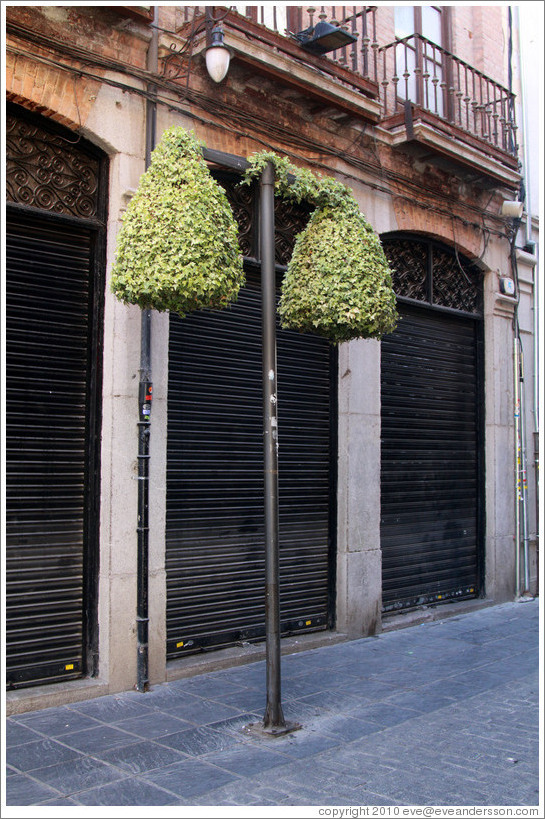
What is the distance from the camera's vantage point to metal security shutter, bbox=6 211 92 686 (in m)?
6.18

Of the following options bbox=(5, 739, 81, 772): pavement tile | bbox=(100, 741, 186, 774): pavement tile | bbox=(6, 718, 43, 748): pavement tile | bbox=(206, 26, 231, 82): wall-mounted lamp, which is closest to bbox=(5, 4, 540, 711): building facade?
bbox=(206, 26, 231, 82): wall-mounted lamp

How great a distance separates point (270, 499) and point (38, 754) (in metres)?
2.24

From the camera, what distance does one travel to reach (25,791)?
14.8 feet

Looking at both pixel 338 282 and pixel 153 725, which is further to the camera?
pixel 338 282

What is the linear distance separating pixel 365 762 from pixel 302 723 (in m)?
0.84

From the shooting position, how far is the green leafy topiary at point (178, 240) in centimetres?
534

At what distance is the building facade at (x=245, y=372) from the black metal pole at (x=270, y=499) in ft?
3.35

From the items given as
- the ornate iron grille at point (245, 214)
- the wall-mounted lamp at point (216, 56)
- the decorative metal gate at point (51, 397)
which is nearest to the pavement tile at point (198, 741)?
the decorative metal gate at point (51, 397)

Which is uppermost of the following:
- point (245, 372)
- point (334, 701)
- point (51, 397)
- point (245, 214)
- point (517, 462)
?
point (245, 214)

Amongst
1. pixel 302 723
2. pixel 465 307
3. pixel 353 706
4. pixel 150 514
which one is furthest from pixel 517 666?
pixel 465 307

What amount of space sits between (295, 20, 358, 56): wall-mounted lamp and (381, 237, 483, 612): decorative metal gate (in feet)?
7.97

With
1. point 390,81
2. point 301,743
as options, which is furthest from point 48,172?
point 390,81

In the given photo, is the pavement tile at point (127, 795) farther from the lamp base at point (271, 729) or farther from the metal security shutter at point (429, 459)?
the metal security shutter at point (429, 459)

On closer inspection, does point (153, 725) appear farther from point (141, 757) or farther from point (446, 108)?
point (446, 108)
